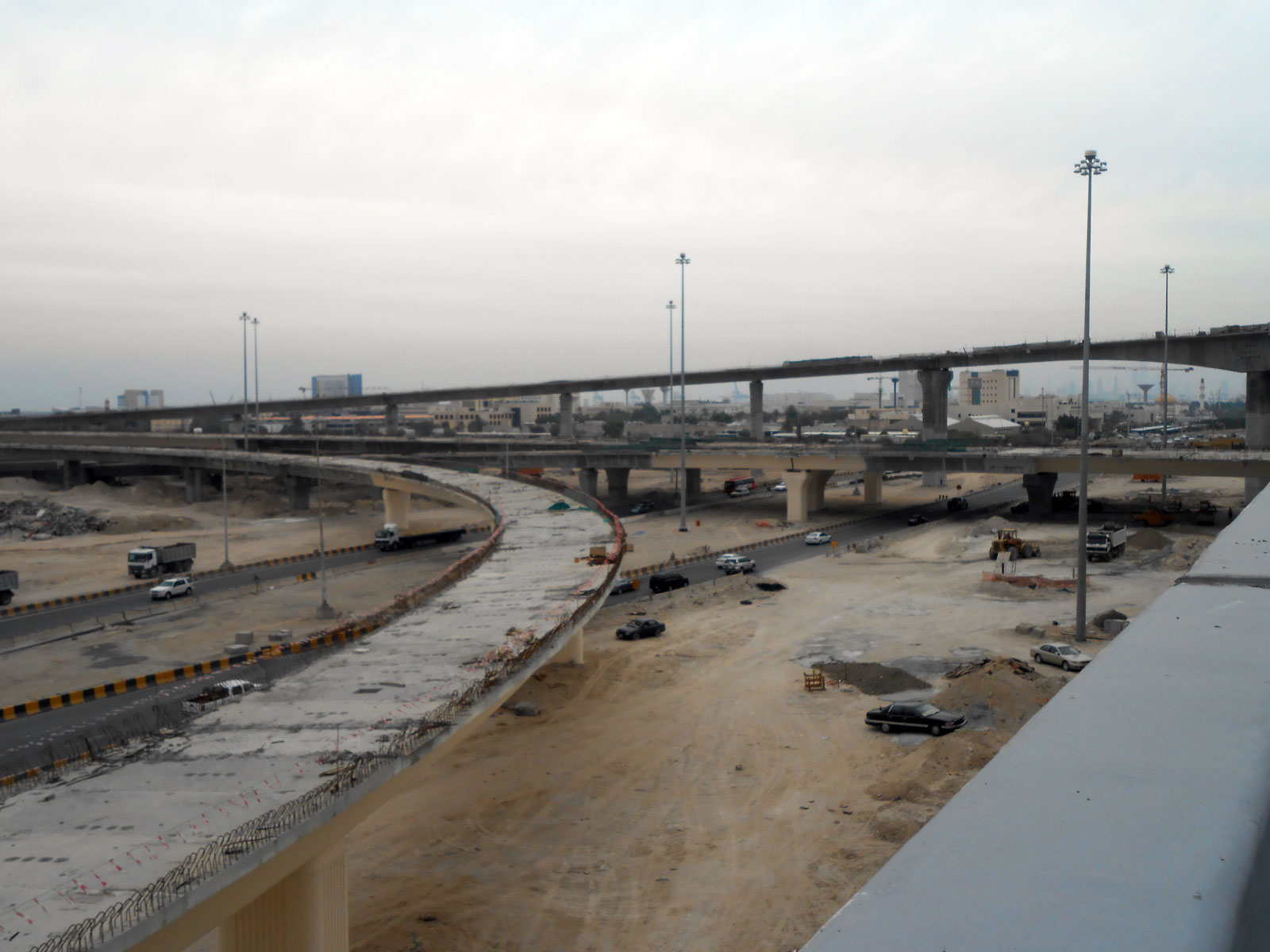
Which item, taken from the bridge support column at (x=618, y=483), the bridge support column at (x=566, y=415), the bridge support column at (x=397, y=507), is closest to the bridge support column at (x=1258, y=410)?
the bridge support column at (x=618, y=483)

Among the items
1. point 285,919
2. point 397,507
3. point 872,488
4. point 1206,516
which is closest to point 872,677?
point 285,919

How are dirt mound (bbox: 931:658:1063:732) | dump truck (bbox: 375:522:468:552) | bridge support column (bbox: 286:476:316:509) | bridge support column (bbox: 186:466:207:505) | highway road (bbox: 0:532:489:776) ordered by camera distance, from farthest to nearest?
bridge support column (bbox: 186:466:207:505) < bridge support column (bbox: 286:476:316:509) < dump truck (bbox: 375:522:468:552) < dirt mound (bbox: 931:658:1063:732) < highway road (bbox: 0:532:489:776)

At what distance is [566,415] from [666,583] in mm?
85233

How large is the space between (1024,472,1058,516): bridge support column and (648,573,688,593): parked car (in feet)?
123

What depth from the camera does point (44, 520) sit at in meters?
72.0

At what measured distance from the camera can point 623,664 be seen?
31.8 meters

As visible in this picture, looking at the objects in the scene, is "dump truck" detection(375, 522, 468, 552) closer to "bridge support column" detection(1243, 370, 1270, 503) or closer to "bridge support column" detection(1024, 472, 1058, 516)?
"bridge support column" detection(1024, 472, 1058, 516)

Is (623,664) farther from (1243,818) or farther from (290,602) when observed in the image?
(1243,818)

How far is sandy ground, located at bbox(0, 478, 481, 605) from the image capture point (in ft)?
175

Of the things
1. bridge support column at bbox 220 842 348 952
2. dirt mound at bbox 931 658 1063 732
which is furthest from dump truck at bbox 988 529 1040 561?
bridge support column at bbox 220 842 348 952

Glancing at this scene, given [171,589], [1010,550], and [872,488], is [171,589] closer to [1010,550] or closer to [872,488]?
[1010,550]

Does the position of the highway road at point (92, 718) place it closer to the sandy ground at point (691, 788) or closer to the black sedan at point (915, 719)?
the sandy ground at point (691, 788)

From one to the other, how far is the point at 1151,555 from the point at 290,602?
152 ft

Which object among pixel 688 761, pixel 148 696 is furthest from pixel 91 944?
pixel 148 696
